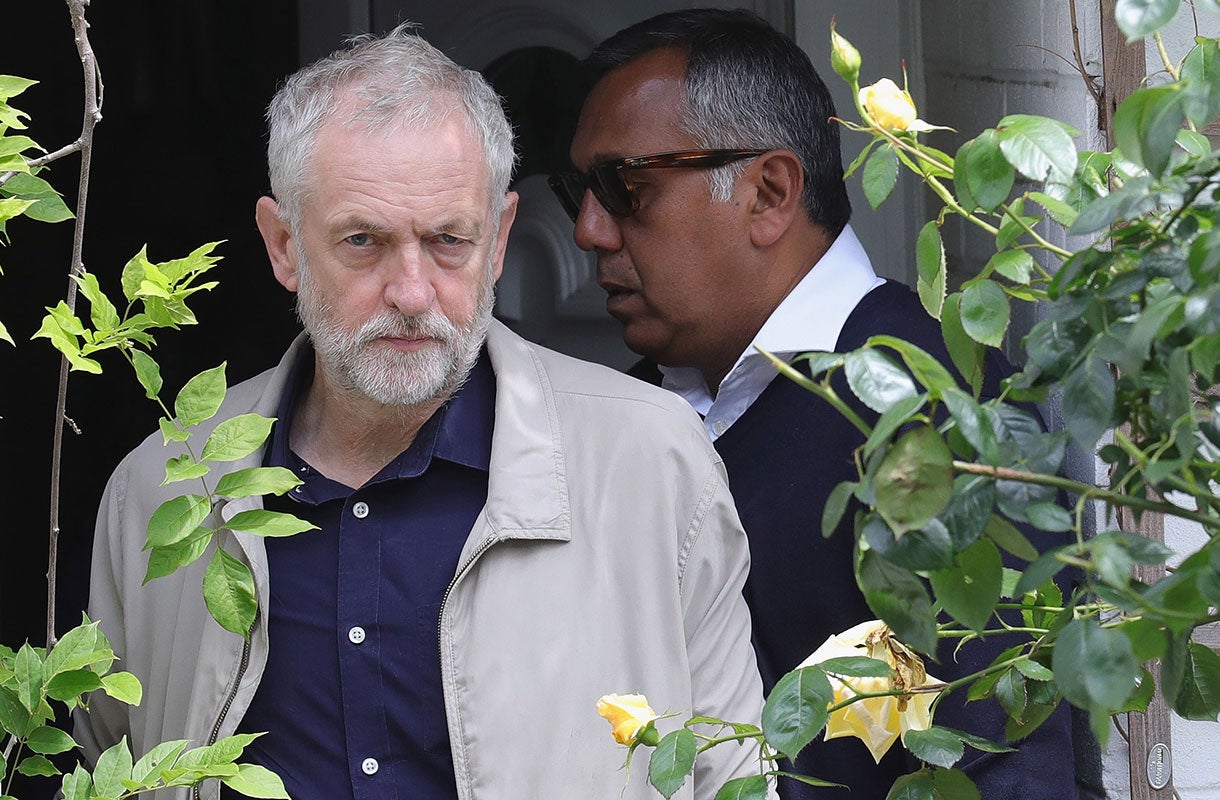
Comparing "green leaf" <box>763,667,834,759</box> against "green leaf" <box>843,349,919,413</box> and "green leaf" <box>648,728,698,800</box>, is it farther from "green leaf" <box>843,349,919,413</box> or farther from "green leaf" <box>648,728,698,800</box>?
"green leaf" <box>843,349,919,413</box>

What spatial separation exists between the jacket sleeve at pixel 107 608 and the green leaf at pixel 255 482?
64cm

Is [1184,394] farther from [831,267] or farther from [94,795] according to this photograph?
[831,267]

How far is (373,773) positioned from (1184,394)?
1.13 metres

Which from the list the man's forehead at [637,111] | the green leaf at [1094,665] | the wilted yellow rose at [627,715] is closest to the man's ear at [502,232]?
the man's forehead at [637,111]

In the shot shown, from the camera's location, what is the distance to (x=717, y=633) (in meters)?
1.72

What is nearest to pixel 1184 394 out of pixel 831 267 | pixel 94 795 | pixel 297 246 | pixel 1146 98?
pixel 1146 98

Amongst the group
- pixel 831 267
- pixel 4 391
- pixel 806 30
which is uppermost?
pixel 806 30

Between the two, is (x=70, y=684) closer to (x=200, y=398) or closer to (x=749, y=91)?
(x=200, y=398)

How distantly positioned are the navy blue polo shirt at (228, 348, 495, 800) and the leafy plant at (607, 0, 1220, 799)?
0.75 metres

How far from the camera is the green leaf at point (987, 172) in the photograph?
0.85 metres

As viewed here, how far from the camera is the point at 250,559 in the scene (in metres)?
1.63

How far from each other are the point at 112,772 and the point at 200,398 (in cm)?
30

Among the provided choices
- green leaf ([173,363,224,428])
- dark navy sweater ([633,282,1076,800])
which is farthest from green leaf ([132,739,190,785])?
dark navy sweater ([633,282,1076,800])

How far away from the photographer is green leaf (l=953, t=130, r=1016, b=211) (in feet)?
2.78
